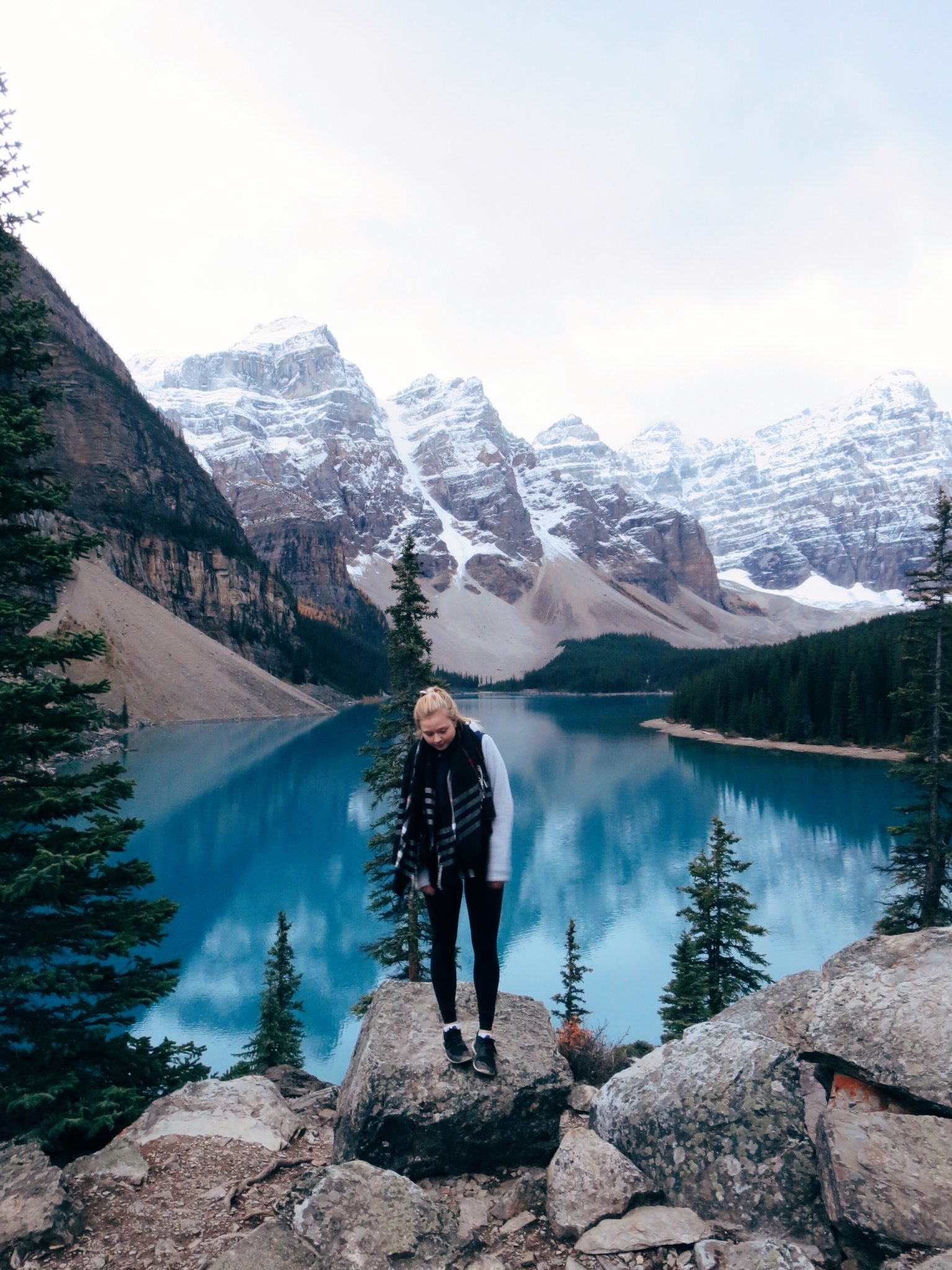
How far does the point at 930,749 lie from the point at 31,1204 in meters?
20.6

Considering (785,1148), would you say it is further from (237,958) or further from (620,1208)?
(237,958)

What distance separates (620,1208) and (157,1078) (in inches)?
201

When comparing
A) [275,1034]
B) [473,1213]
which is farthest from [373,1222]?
[275,1034]

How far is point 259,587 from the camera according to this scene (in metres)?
132

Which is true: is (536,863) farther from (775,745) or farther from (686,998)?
(775,745)

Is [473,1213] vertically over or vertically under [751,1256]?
under

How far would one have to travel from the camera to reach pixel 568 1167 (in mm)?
4270

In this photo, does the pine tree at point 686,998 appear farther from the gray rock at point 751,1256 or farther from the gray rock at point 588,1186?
the gray rock at point 751,1256

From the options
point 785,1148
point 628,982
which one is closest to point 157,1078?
point 785,1148

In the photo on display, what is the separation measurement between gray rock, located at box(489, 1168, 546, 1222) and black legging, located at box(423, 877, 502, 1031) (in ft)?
2.93

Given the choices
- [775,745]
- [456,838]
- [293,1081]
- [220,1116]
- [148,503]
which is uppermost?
[148,503]

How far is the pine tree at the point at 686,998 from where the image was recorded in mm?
14930

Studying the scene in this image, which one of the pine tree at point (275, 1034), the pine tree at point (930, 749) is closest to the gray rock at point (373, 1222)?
the pine tree at point (275, 1034)

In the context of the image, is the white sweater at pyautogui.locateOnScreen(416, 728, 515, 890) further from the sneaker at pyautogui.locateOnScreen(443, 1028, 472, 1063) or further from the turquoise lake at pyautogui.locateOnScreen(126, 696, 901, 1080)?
the turquoise lake at pyautogui.locateOnScreen(126, 696, 901, 1080)
